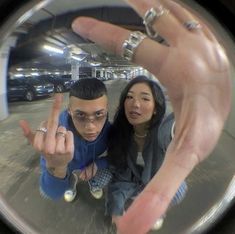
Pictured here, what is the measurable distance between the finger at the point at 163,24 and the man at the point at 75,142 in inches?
5.3

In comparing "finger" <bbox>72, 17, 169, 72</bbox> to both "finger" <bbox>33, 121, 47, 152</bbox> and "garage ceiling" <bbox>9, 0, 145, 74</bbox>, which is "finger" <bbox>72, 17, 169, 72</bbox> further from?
"finger" <bbox>33, 121, 47, 152</bbox>

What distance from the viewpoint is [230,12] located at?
3.05 feet

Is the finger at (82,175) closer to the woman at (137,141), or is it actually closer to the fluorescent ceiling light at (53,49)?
A: the woman at (137,141)

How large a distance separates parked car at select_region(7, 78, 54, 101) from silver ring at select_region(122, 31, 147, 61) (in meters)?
0.14

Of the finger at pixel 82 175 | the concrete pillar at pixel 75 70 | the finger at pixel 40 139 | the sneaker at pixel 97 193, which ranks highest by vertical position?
the concrete pillar at pixel 75 70

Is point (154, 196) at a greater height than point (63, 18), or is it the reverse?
point (63, 18)

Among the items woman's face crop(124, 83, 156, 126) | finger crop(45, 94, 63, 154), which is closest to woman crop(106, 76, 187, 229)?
woman's face crop(124, 83, 156, 126)

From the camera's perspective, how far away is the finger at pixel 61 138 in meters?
0.94

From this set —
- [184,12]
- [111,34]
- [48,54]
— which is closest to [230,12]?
[184,12]

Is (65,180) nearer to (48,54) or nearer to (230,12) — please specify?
(48,54)

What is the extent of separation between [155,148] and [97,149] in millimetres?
103

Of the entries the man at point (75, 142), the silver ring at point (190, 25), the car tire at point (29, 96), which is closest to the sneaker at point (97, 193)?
the man at point (75, 142)

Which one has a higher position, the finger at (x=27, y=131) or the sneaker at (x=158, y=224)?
the finger at (x=27, y=131)

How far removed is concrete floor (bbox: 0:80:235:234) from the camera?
960 millimetres
